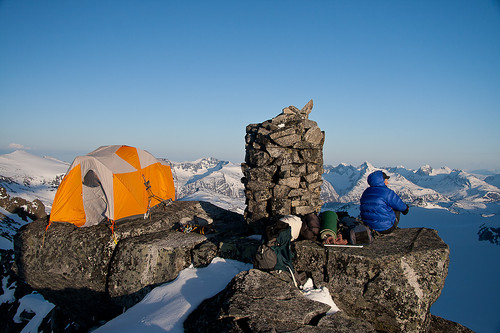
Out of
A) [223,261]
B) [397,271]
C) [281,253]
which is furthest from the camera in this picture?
[223,261]

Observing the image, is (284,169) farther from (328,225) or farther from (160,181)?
(160,181)

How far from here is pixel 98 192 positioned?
13555 mm

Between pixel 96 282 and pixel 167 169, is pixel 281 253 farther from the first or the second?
pixel 167 169

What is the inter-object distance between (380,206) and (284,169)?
4.33 m

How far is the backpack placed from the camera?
8086 mm

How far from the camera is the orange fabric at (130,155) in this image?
1473cm

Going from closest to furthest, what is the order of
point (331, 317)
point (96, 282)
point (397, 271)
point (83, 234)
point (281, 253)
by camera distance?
point (331, 317) → point (397, 271) → point (281, 253) → point (96, 282) → point (83, 234)

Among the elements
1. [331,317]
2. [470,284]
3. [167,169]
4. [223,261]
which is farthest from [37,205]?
[470,284]

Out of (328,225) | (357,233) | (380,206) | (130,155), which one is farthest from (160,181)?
(380,206)

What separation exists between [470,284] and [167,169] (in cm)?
10515

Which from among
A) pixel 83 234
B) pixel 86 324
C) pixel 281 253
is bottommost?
pixel 86 324

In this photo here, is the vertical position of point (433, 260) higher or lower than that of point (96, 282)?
higher

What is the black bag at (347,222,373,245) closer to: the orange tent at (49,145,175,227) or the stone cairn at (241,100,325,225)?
the stone cairn at (241,100,325,225)

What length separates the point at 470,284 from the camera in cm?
8644
